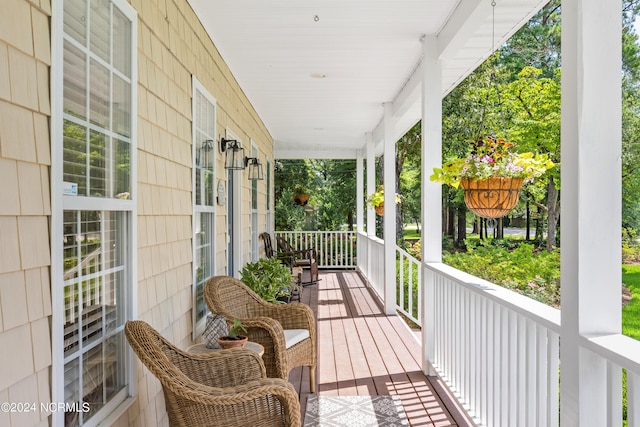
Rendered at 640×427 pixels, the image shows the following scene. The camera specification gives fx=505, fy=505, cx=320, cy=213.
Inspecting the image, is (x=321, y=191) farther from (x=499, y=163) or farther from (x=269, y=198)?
(x=499, y=163)

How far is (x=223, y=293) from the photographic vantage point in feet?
11.7

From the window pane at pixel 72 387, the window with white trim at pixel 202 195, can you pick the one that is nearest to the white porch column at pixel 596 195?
the window pane at pixel 72 387

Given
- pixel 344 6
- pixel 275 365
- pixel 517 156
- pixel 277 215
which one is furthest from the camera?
pixel 277 215

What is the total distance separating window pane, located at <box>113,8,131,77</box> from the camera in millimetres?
2254

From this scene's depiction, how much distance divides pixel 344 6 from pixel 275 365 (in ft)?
8.09

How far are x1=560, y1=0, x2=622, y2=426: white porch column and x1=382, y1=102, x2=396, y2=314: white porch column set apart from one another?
4.96m

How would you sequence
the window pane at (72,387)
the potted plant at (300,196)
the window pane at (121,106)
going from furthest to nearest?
the potted plant at (300,196) < the window pane at (121,106) < the window pane at (72,387)

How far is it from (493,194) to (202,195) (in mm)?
2155

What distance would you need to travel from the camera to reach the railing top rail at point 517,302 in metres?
2.03

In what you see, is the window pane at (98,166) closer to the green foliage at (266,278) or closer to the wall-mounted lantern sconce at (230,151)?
the wall-mounted lantern sconce at (230,151)

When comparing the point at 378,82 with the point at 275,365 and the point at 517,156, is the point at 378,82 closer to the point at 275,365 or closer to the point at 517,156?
the point at 517,156

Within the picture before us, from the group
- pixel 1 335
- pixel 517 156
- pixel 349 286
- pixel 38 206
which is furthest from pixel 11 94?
pixel 349 286

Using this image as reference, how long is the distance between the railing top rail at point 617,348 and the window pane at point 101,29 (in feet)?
7.01

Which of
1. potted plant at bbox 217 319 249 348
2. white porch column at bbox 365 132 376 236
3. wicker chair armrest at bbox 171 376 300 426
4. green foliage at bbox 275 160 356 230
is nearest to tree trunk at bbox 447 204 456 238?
green foliage at bbox 275 160 356 230
